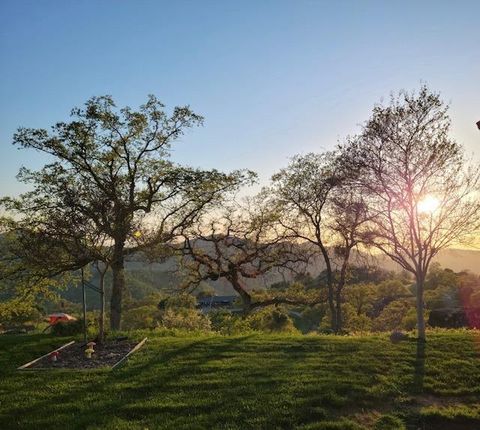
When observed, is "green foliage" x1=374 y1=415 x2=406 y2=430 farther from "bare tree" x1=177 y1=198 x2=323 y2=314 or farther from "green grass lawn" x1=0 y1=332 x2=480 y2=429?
"bare tree" x1=177 y1=198 x2=323 y2=314

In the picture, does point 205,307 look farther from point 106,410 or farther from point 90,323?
point 106,410

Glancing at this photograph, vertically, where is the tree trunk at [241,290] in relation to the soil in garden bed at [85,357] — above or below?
above

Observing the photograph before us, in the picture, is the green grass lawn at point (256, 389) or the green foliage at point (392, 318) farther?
the green foliage at point (392, 318)

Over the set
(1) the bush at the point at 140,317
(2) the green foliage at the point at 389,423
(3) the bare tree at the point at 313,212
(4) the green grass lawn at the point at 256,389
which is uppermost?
(3) the bare tree at the point at 313,212

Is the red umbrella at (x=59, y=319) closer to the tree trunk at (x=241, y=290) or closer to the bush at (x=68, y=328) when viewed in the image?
the bush at (x=68, y=328)

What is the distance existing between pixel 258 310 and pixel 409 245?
18.8 m

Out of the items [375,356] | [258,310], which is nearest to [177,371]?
[375,356]

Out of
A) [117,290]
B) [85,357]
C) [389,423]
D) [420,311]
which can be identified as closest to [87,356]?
[85,357]

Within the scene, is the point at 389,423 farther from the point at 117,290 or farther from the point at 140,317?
the point at 140,317

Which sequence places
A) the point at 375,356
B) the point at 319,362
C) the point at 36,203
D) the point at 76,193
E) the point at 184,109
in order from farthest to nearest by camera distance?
1. the point at 184,109
2. the point at 36,203
3. the point at 76,193
4. the point at 375,356
5. the point at 319,362

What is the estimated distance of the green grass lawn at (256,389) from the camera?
953 centimetres

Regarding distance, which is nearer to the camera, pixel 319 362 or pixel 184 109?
pixel 319 362

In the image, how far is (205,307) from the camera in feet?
422

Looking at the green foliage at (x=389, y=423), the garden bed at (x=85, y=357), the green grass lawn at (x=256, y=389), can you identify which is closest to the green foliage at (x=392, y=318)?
the green grass lawn at (x=256, y=389)
